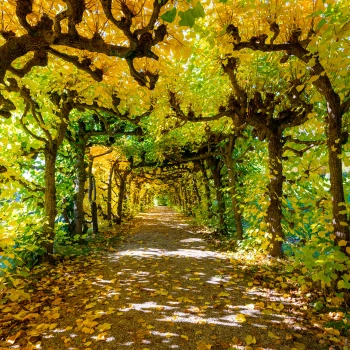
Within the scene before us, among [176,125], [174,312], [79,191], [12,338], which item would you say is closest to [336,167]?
[174,312]

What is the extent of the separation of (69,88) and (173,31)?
3.76 metres

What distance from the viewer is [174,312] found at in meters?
4.15

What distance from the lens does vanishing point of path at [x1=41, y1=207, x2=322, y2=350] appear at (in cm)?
332

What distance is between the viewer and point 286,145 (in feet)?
22.4

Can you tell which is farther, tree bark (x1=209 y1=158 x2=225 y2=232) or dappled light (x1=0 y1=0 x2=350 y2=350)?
tree bark (x1=209 y1=158 x2=225 y2=232)

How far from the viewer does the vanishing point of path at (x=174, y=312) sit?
3318 millimetres

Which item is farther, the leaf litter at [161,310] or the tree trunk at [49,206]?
the tree trunk at [49,206]

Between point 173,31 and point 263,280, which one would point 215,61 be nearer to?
point 173,31

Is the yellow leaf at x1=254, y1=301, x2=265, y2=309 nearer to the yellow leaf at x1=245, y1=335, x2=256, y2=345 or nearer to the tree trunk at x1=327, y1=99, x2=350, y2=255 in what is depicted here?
the yellow leaf at x1=245, y1=335, x2=256, y2=345

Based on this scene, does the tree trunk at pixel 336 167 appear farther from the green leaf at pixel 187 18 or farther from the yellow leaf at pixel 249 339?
the green leaf at pixel 187 18

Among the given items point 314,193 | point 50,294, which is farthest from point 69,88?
point 314,193

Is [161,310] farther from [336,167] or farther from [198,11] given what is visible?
[198,11]

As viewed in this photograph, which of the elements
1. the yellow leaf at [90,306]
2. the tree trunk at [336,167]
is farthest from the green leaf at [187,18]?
the yellow leaf at [90,306]

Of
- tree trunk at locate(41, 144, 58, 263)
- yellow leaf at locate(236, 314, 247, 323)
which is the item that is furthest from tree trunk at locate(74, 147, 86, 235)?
yellow leaf at locate(236, 314, 247, 323)
